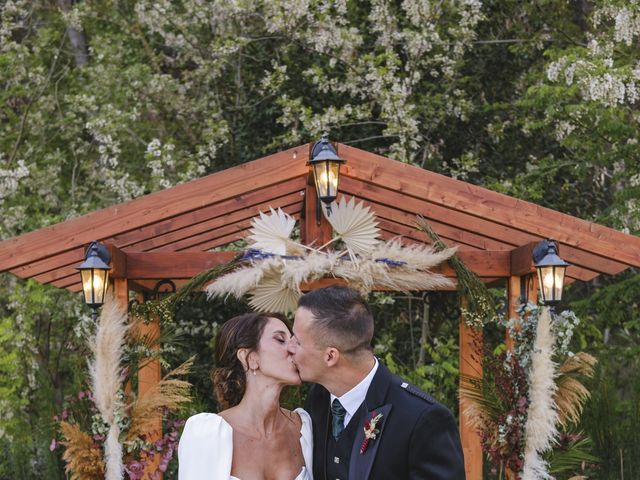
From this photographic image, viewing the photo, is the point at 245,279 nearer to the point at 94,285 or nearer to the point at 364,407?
the point at 94,285

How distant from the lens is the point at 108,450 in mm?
6586

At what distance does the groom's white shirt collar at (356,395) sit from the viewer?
12.6 ft

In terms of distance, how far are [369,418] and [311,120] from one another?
8.30 m

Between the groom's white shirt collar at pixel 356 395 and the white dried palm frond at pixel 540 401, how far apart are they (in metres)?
2.90

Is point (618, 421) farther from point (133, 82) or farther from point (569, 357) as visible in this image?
point (133, 82)

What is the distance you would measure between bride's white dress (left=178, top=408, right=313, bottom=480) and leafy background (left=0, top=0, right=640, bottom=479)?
6.42 meters

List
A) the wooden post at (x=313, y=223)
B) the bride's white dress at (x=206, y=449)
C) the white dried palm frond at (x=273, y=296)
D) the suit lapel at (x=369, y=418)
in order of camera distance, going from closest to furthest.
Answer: the suit lapel at (x=369, y=418)
the bride's white dress at (x=206, y=449)
the white dried palm frond at (x=273, y=296)
the wooden post at (x=313, y=223)

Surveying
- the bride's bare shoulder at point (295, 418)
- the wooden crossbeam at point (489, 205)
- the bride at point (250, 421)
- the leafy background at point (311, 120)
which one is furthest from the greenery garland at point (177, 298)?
the leafy background at point (311, 120)

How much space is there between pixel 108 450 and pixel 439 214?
125 inches

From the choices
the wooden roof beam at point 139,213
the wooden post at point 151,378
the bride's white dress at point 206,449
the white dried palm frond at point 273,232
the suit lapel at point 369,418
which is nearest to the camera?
the suit lapel at point 369,418

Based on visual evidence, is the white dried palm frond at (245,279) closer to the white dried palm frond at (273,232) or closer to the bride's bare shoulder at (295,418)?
the white dried palm frond at (273,232)

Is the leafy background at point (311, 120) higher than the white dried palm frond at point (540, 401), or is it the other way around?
the leafy background at point (311, 120)

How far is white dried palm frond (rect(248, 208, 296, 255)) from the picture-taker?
264 inches

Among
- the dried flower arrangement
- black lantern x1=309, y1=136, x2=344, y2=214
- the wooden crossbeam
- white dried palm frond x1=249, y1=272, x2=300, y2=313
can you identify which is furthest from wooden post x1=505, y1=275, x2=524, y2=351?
the dried flower arrangement
